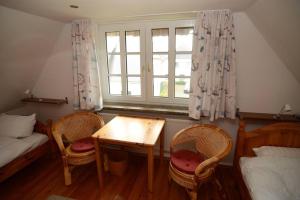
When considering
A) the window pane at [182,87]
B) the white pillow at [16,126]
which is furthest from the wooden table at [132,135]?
the white pillow at [16,126]

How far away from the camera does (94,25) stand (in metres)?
2.32

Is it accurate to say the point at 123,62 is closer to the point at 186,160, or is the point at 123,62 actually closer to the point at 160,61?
the point at 160,61

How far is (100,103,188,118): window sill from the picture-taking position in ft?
7.63

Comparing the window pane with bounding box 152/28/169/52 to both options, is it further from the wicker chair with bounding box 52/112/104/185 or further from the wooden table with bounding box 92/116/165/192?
the wicker chair with bounding box 52/112/104/185

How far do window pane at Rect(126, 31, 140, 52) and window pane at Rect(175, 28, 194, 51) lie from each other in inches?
22.6

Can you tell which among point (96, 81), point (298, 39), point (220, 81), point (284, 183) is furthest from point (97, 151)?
point (298, 39)

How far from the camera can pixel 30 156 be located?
221 cm

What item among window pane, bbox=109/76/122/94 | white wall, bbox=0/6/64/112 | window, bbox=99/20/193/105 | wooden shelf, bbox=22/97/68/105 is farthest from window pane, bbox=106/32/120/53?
wooden shelf, bbox=22/97/68/105

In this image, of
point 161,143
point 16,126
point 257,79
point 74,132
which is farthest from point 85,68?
point 257,79

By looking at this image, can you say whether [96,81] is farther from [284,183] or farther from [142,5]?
[284,183]

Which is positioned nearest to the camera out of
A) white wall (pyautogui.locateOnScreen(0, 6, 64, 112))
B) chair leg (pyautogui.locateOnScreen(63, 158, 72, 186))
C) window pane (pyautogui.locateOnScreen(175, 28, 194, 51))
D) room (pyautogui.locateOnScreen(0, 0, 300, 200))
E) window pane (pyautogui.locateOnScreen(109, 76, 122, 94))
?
room (pyautogui.locateOnScreen(0, 0, 300, 200))

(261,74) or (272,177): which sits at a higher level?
(261,74)

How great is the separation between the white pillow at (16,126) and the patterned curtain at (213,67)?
228 cm

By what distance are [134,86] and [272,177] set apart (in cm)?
197
